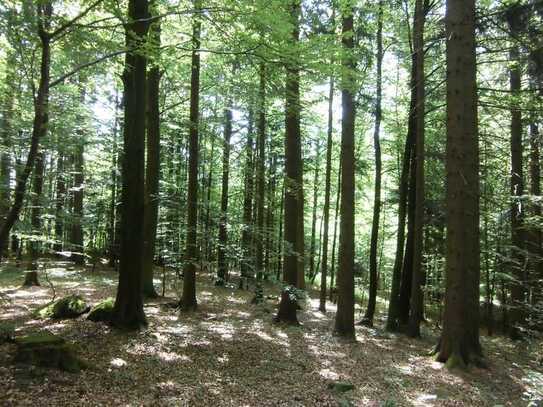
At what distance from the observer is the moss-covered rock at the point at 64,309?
8.66 m

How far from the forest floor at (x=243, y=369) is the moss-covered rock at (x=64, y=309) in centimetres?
31

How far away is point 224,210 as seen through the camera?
53.2ft

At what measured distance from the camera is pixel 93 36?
6.23 metres

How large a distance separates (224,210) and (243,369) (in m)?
9.75

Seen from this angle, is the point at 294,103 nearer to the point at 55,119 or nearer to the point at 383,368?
the point at 55,119

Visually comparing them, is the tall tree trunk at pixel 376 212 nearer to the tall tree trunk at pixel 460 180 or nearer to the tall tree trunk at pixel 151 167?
the tall tree trunk at pixel 460 180

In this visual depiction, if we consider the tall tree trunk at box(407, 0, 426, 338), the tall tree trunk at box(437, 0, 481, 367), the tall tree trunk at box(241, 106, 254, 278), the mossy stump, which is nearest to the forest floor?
the mossy stump

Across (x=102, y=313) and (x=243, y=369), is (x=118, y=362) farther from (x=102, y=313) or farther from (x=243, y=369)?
(x=102, y=313)

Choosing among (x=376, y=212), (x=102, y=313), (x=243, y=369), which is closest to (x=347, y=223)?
(x=376, y=212)

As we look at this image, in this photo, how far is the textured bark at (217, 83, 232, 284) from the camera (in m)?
10.7

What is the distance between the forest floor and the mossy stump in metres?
0.14

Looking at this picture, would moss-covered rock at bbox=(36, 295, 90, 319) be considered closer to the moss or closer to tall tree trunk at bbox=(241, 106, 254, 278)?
tall tree trunk at bbox=(241, 106, 254, 278)

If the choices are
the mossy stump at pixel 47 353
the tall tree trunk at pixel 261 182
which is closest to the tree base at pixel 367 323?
the tall tree trunk at pixel 261 182

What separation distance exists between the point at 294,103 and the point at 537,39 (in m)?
6.12
